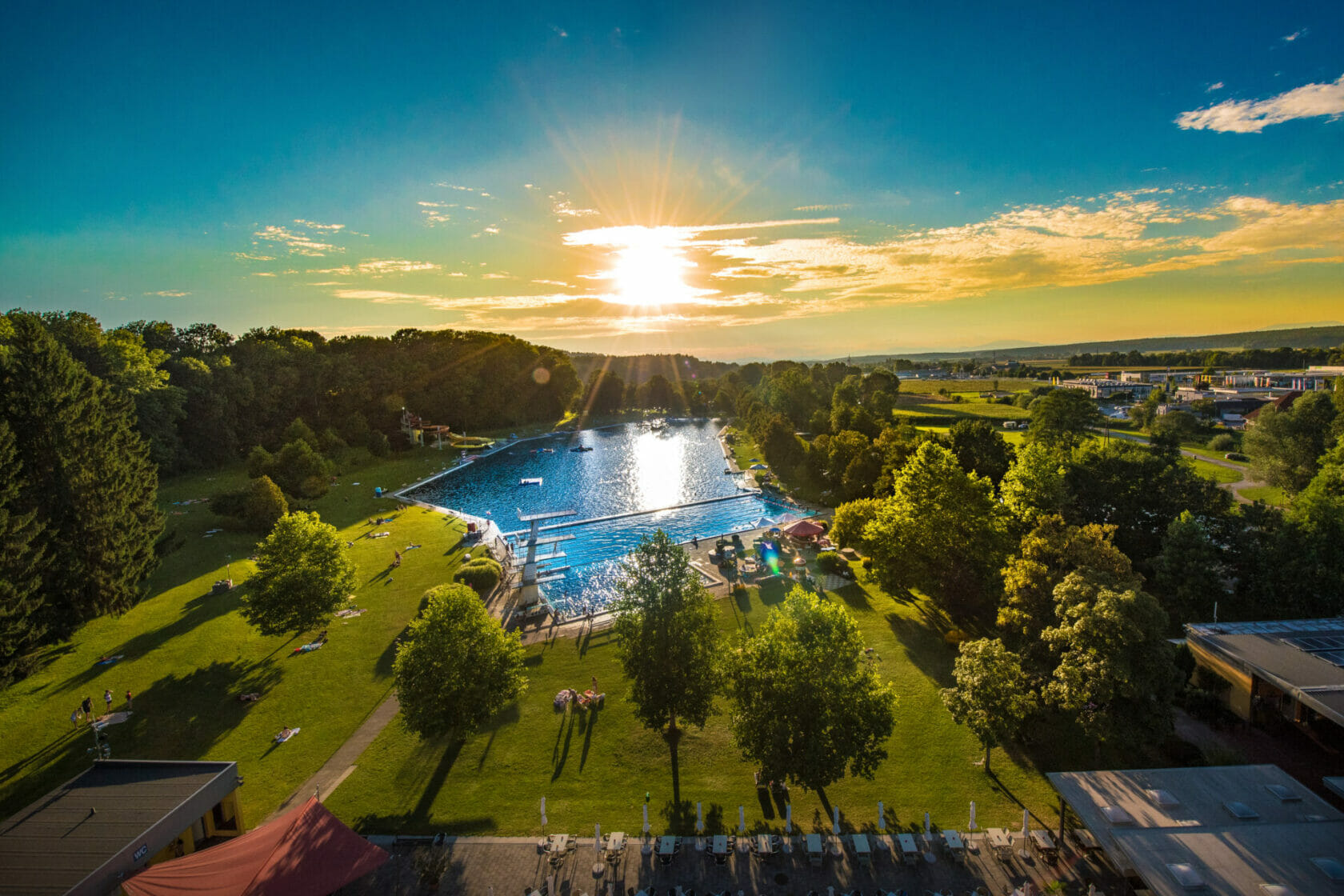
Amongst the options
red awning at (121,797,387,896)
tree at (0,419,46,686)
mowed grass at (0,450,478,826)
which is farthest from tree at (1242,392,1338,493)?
tree at (0,419,46,686)

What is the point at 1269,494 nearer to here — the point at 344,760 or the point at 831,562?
the point at 831,562

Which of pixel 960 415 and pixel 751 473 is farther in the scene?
pixel 960 415

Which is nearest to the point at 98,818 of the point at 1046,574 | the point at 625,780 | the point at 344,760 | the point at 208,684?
the point at 344,760

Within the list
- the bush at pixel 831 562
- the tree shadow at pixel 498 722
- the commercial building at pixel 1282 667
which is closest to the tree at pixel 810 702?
the tree shadow at pixel 498 722

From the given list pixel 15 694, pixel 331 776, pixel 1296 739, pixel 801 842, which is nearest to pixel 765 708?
pixel 801 842

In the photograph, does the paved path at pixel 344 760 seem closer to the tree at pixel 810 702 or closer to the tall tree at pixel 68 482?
the tree at pixel 810 702

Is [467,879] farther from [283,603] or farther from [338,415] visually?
[338,415]
